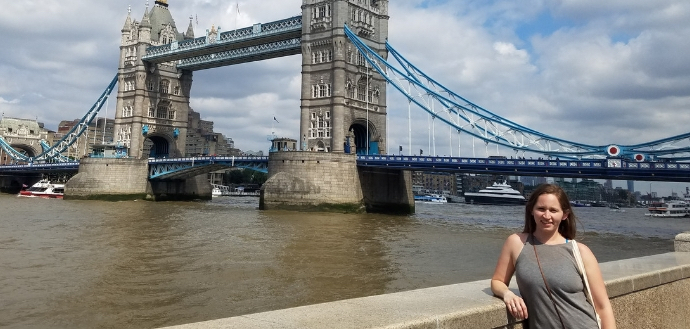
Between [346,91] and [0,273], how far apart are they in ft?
102

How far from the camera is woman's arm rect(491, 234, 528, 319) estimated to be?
279 cm

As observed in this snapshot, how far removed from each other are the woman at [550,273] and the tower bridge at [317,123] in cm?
2775

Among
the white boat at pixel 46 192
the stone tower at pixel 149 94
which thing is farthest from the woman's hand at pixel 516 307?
the stone tower at pixel 149 94

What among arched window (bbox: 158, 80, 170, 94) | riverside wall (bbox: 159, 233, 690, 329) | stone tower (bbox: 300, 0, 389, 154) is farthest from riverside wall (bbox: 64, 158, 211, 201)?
riverside wall (bbox: 159, 233, 690, 329)

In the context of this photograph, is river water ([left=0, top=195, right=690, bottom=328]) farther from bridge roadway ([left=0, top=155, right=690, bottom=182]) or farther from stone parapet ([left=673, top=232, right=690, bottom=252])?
bridge roadway ([left=0, top=155, right=690, bottom=182])

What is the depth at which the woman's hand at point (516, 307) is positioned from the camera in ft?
9.12

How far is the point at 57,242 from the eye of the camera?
52.0 feet

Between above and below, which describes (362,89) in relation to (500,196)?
above

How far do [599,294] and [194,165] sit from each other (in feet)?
147

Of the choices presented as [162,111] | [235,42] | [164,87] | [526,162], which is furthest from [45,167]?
[526,162]

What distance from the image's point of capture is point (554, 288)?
8.63ft

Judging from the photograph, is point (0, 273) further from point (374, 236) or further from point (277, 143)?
point (277, 143)

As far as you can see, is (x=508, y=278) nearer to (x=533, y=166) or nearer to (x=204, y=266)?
(x=204, y=266)

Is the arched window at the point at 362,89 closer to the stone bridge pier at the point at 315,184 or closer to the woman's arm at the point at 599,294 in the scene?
the stone bridge pier at the point at 315,184
